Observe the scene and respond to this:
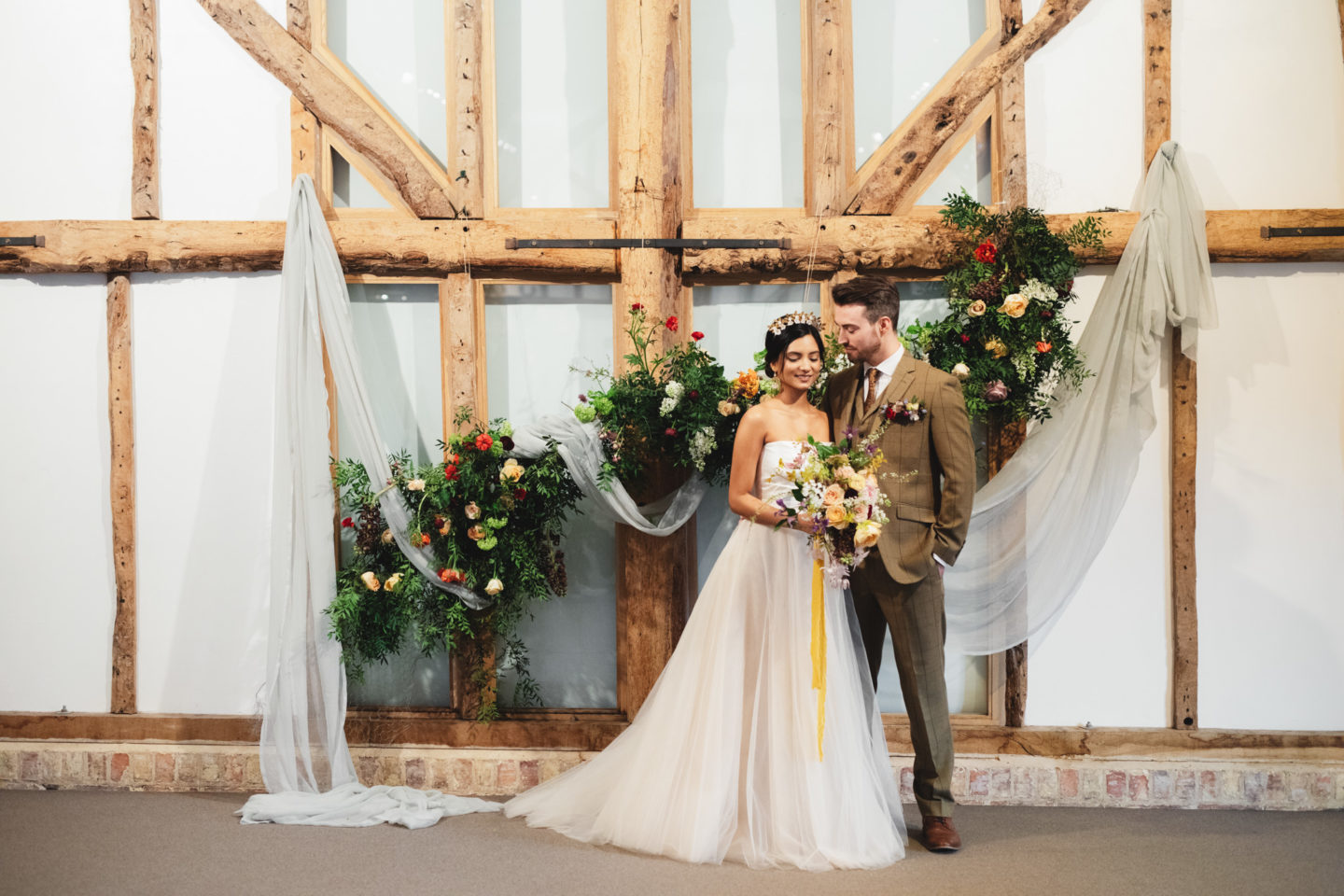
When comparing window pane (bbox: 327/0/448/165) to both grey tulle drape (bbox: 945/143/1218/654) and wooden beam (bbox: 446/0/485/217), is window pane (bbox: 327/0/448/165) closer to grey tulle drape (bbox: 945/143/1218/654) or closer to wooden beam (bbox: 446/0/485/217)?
wooden beam (bbox: 446/0/485/217)

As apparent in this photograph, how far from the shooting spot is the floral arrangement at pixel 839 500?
3488 mm

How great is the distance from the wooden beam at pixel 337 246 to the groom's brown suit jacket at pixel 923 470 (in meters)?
1.72

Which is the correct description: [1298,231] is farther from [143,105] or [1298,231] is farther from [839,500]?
[143,105]

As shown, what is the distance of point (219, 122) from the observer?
15.6ft

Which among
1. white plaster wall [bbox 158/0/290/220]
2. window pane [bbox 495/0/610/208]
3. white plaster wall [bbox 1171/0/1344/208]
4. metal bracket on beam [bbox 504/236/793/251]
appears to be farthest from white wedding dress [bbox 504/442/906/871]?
white plaster wall [bbox 158/0/290/220]

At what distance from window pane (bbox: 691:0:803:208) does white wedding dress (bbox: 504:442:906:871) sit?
1.72 meters

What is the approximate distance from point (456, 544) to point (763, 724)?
5.50 ft

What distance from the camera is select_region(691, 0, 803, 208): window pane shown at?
4.85 metres

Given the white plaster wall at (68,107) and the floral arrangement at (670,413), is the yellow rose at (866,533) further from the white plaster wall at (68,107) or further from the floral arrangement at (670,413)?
the white plaster wall at (68,107)

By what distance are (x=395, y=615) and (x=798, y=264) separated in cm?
268

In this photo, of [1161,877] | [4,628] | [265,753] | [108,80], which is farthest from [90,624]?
[1161,877]

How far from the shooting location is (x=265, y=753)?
4316mm

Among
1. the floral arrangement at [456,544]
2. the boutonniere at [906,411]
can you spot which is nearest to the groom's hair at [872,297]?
the boutonniere at [906,411]

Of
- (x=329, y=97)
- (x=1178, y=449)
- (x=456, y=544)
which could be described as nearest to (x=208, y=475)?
(x=456, y=544)
